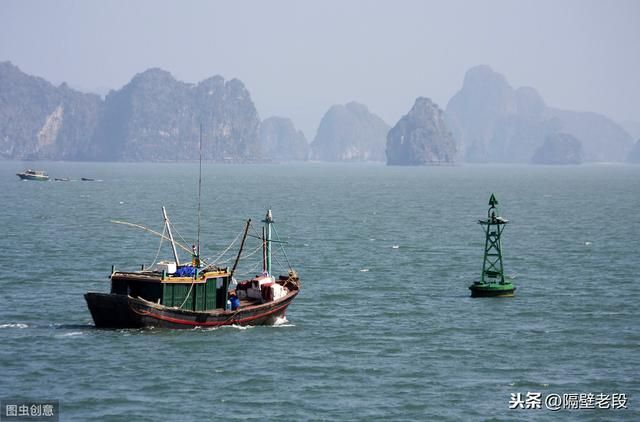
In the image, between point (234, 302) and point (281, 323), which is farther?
point (281, 323)

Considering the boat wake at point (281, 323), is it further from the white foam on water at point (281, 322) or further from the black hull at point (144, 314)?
the black hull at point (144, 314)

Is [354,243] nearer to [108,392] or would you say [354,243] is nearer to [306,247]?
[306,247]

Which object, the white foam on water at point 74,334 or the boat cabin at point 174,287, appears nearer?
the white foam on water at point 74,334

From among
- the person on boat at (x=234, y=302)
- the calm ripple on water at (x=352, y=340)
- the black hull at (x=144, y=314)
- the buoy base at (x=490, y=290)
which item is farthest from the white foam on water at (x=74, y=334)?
the buoy base at (x=490, y=290)

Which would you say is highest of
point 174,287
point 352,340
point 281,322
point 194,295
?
point 174,287

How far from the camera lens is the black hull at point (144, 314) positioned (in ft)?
172

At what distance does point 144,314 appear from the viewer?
52531 mm

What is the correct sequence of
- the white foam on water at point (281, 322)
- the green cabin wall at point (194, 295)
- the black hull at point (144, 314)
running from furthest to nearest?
1. the white foam on water at point (281, 322)
2. the green cabin wall at point (194, 295)
3. the black hull at point (144, 314)

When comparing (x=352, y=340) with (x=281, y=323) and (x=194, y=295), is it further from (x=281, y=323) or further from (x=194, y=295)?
(x=194, y=295)

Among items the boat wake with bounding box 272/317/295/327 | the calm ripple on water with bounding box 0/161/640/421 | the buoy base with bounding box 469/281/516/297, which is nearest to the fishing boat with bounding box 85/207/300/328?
the boat wake with bounding box 272/317/295/327

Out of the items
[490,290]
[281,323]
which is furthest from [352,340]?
[490,290]

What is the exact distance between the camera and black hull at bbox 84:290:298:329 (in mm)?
52406

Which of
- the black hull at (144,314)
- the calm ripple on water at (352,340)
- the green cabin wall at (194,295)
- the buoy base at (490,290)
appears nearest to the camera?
the calm ripple on water at (352,340)

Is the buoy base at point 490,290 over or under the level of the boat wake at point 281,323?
over
